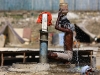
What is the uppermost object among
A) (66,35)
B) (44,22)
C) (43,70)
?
(44,22)

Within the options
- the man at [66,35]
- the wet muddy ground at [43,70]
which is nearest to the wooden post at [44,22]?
the man at [66,35]

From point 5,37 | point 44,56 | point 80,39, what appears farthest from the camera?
point 80,39

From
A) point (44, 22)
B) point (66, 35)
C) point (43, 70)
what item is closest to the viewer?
point (43, 70)

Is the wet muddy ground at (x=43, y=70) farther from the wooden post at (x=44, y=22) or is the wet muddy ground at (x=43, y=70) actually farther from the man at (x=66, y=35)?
the wooden post at (x=44, y=22)

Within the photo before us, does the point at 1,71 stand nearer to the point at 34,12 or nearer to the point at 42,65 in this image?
the point at 42,65

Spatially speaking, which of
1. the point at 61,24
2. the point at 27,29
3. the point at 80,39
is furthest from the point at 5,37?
the point at 61,24

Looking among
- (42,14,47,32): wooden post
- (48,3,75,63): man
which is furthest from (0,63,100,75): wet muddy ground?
(42,14,47,32): wooden post

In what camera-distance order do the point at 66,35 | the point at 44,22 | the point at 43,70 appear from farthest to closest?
the point at 66,35 < the point at 44,22 < the point at 43,70

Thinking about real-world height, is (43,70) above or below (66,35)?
below

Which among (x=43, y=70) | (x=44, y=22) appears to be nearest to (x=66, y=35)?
(x=44, y=22)

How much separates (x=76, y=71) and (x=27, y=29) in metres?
13.7

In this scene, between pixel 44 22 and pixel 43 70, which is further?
pixel 44 22

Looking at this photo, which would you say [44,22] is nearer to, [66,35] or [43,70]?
[66,35]

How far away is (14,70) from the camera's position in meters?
8.13
